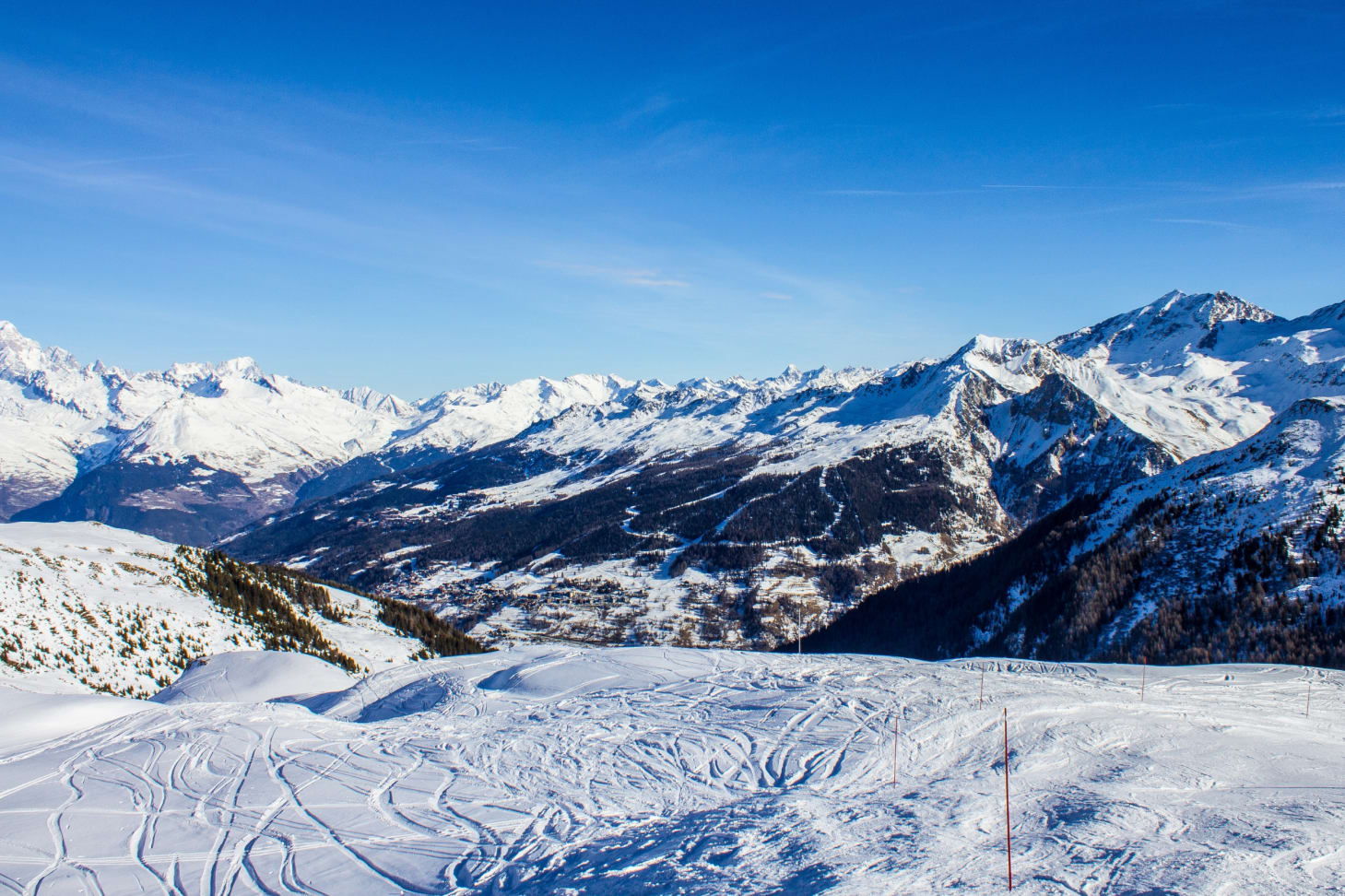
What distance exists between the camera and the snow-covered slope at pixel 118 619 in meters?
47.4

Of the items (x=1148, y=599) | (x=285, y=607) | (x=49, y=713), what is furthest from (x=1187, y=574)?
(x=285, y=607)

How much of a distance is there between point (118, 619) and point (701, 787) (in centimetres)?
5374

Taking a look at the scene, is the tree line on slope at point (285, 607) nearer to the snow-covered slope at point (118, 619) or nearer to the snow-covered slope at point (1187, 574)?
the snow-covered slope at point (118, 619)

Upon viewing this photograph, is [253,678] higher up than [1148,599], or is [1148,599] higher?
[1148,599]

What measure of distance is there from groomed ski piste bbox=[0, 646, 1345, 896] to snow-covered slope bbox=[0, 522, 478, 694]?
66.5ft

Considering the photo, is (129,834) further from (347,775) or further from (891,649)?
(891,649)

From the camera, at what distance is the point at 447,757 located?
84.1 feet

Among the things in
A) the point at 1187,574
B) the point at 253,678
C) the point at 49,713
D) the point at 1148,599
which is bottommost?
the point at 253,678

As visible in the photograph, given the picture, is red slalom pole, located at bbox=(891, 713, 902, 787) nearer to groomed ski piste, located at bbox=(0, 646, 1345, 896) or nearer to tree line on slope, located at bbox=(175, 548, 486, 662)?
groomed ski piste, located at bbox=(0, 646, 1345, 896)

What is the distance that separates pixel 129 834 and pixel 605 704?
1719 centimetres

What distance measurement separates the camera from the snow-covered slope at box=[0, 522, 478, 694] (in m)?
47.4

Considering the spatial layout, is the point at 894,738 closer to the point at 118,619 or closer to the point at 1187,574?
the point at 118,619

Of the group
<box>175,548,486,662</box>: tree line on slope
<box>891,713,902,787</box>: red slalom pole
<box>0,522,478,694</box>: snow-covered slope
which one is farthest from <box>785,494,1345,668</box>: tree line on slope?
<box>0,522,478,694</box>: snow-covered slope

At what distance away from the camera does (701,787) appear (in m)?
22.4
